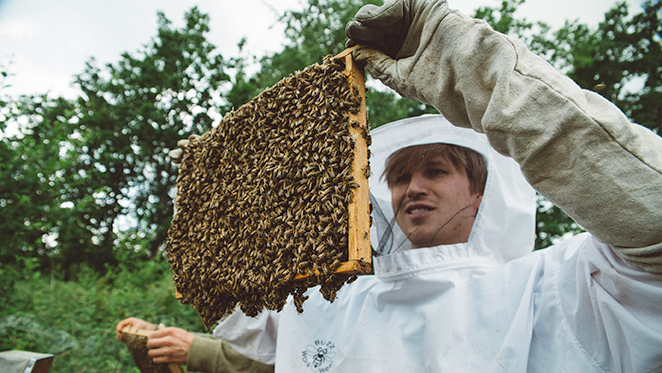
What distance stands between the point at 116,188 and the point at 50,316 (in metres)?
18.2

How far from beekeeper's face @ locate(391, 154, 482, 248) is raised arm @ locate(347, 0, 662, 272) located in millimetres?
1105

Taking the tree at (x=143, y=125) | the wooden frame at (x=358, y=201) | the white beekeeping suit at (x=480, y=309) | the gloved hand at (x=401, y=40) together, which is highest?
the tree at (x=143, y=125)

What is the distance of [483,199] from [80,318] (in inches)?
270

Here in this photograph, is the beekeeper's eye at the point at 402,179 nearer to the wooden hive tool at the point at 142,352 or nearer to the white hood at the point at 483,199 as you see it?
the white hood at the point at 483,199

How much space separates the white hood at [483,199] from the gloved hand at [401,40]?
98cm

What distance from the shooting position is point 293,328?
2.60m

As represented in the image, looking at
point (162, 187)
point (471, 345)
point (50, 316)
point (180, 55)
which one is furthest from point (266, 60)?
point (471, 345)

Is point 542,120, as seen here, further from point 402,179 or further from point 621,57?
point 621,57

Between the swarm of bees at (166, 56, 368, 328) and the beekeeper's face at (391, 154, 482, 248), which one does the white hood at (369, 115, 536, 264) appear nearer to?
the beekeeper's face at (391, 154, 482, 248)

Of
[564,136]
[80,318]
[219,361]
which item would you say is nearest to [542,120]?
[564,136]

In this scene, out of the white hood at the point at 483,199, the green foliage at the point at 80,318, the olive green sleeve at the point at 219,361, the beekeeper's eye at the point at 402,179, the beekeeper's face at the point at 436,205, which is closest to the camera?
the white hood at the point at 483,199

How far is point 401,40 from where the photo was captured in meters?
1.76

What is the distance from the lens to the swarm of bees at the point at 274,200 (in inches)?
61.5

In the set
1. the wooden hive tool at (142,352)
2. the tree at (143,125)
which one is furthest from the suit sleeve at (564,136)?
the tree at (143,125)
